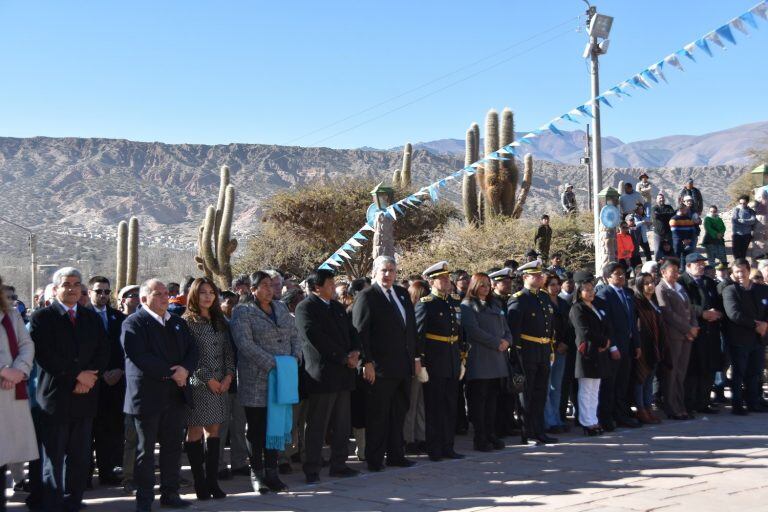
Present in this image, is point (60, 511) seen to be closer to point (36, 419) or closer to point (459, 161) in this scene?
point (36, 419)

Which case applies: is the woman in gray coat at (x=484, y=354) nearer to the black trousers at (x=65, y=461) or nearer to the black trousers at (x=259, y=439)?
the black trousers at (x=259, y=439)

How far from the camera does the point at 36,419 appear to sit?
7.68 m

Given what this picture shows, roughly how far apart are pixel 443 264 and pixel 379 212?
24.2 ft

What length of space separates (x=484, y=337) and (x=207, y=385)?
3230 mm

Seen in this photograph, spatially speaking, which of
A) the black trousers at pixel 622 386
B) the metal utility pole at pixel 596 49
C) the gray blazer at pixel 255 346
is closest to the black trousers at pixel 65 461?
the gray blazer at pixel 255 346

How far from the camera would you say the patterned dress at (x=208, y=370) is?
308 inches

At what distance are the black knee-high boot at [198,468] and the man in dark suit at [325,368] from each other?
1020 millimetres

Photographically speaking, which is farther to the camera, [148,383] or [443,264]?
[443,264]

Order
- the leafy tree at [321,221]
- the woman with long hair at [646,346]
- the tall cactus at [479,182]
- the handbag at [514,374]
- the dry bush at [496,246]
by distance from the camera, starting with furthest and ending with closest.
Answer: the leafy tree at [321,221] < the tall cactus at [479,182] < the dry bush at [496,246] < the woman with long hair at [646,346] < the handbag at [514,374]

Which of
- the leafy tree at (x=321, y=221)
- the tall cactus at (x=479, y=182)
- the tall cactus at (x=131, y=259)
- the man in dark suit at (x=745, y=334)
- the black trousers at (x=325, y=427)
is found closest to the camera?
the black trousers at (x=325, y=427)

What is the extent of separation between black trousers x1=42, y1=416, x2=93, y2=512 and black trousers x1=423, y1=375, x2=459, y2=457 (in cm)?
340

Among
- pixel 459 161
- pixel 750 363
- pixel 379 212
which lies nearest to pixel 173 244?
pixel 459 161

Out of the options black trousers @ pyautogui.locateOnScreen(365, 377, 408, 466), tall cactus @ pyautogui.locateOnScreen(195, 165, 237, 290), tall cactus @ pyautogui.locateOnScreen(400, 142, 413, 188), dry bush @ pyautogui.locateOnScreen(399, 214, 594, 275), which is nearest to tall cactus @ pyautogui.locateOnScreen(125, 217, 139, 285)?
tall cactus @ pyautogui.locateOnScreen(195, 165, 237, 290)

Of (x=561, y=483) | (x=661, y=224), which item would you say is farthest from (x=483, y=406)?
(x=661, y=224)
